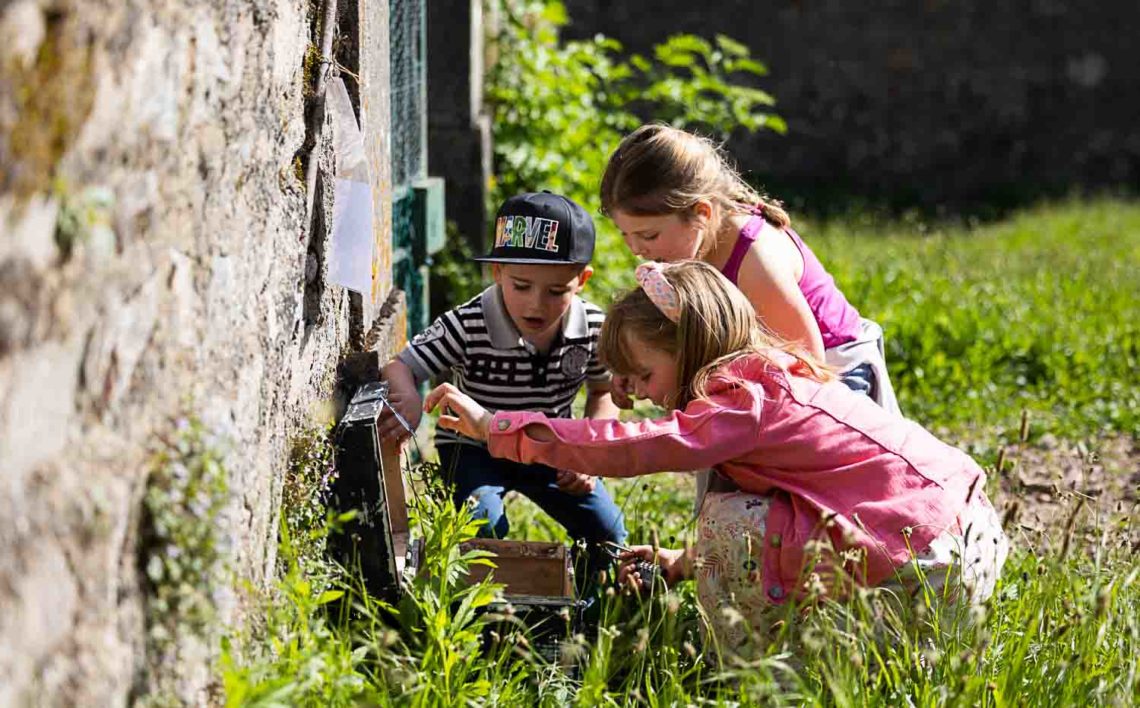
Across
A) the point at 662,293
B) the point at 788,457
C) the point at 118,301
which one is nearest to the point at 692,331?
the point at 662,293

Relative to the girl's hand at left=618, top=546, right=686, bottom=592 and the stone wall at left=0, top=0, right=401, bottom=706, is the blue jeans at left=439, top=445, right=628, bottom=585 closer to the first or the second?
the girl's hand at left=618, top=546, right=686, bottom=592

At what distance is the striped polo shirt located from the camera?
10.8 ft

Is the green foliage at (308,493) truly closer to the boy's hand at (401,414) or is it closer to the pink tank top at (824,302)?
the boy's hand at (401,414)

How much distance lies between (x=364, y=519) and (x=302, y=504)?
16cm

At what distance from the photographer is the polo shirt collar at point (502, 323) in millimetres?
3322

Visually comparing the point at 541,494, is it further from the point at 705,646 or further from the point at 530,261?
the point at 705,646

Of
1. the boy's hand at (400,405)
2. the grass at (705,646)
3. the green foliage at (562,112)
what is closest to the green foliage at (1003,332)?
the grass at (705,646)

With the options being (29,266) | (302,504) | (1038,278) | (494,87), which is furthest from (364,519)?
(1038,278)

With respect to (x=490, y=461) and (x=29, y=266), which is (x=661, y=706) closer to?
(x=490, y=461)

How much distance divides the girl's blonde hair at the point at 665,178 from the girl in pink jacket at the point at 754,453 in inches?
15.9

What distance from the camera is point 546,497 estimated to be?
340 cm

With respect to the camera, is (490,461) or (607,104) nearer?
(490,461)

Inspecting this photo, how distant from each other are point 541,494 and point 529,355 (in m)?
0.36

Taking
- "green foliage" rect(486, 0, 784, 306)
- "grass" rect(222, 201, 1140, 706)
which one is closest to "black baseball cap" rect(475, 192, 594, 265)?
"grass" rect(222, 201, 1140, 706)
